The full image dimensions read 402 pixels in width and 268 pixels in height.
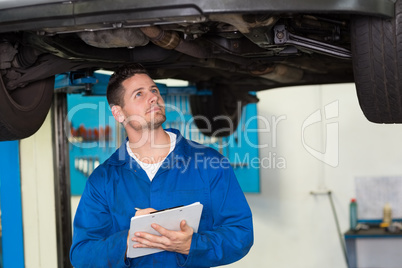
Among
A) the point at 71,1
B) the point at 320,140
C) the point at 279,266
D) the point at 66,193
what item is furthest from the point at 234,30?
the point at 279,266

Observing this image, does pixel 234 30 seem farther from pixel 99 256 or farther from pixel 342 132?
pixel 342 132

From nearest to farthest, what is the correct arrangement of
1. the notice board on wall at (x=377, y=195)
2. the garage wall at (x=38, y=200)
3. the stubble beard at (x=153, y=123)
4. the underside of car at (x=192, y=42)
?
the underside of car at (x=192, y=42) < the stubble beard at (x=153, y=123) < the garage wall at (x=38, y=200) < the notice board on wall at (x=377, y=195)

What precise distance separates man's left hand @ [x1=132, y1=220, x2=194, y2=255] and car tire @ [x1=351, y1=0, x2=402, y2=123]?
2.62 feet

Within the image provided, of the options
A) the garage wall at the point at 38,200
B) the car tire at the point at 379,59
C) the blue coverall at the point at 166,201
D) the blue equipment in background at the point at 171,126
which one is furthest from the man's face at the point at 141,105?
the blue equipment in background at the point at 171,126

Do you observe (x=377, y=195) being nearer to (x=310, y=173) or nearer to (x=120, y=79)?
(x=310, y=173)

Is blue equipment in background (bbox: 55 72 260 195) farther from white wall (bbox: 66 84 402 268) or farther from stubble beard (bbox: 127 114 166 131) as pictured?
stubble beard (bbox: 127 114 166 131)

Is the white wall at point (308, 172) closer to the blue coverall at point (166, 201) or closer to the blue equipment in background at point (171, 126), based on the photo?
the blue equipment in background at point (171, 126)

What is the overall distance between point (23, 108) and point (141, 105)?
0.57m

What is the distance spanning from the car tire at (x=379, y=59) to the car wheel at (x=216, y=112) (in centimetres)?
182

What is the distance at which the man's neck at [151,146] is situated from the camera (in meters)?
1.86

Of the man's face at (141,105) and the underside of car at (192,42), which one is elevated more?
the underside of car at (192,42)

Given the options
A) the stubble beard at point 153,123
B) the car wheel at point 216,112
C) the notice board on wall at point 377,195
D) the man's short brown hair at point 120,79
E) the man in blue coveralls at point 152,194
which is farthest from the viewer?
the notice board on wall at point 377,195

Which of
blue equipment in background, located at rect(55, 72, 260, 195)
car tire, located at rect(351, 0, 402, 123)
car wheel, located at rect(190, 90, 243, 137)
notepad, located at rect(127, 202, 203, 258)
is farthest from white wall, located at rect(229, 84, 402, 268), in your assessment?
notepad, located at rect(127, 202, 203, 258)

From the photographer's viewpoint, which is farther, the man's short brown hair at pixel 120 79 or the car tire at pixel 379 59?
the man's short brown hair at pixel 120 79
